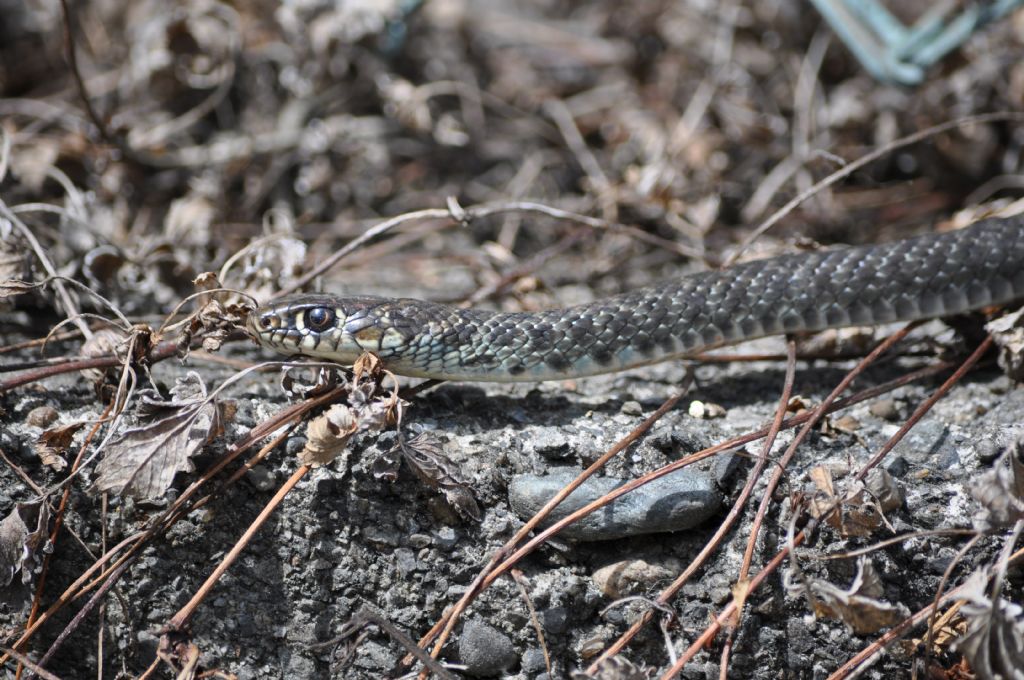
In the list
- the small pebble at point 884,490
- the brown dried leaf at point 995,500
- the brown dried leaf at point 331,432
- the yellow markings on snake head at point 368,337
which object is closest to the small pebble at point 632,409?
the small pebble at point 884,490

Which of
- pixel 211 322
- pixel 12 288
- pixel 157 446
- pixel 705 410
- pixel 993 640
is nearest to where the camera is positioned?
pixel 993 640

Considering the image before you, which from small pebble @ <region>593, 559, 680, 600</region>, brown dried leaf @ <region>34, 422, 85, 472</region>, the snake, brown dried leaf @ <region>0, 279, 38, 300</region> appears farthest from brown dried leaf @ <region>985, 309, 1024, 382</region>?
brown dried leaf @ <region>0, 279, 38, 300</region>

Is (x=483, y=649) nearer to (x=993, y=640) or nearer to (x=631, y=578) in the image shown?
(x=631, y=578)

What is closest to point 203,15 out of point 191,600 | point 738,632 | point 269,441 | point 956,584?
point 269,441

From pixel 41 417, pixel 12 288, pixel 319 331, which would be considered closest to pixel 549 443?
pixel 319 331

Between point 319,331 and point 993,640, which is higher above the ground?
point 319,331

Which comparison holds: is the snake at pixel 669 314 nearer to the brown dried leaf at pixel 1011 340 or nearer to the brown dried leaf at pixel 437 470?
the brown dried leaf at pixel 1011 340
